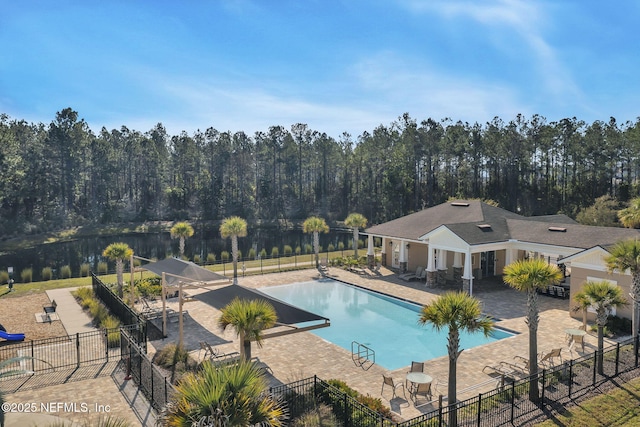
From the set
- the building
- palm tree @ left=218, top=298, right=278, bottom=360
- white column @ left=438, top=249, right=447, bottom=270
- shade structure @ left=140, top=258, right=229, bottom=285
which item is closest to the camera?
palm tree @ left=218, top=298, right=278, bottom=360

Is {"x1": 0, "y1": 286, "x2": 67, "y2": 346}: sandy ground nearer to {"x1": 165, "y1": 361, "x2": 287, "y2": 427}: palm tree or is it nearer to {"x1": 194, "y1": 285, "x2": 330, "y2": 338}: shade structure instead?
{"x1": 194, "y1": 285, "x2": 330, "y2": 338}: shade structure

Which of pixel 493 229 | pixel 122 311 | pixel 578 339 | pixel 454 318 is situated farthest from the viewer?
pixel 493 229

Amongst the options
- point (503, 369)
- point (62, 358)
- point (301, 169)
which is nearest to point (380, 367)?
point (503, 369)

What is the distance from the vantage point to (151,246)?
173 feet

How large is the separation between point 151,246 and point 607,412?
49.6m

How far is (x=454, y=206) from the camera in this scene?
34062 mm

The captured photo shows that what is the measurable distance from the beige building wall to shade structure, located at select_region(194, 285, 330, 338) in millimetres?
11629

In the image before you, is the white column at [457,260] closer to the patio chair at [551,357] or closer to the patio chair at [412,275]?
the patio chair at [412,275]

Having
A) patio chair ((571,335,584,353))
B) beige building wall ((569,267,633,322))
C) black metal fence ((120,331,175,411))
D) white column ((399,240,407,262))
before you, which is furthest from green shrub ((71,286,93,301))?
beige building wall ((569,267,633,322))

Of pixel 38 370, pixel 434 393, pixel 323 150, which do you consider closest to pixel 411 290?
pixel 434 393

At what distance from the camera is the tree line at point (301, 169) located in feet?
184

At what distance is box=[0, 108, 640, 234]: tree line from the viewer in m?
56.1

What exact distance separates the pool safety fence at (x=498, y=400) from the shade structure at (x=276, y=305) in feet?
6.19

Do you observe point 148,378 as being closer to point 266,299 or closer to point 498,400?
point 266,299
